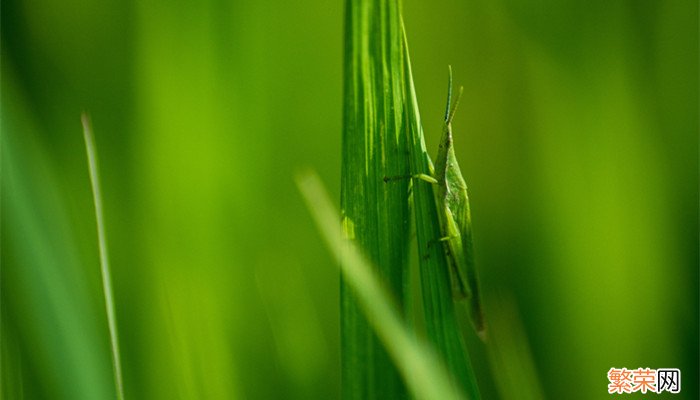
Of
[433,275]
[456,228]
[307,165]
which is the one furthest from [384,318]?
[307,165]

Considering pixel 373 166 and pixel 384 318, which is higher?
pixel 373 166

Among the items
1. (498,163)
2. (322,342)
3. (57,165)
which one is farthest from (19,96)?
(498,163)

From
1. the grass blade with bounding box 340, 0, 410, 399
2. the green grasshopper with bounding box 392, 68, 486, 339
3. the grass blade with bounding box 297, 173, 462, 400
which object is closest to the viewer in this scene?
the grass blade with bounding box 297, 173, 462, 400

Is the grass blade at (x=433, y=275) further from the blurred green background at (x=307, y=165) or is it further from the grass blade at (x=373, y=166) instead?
the blurred green background at (x=307, y=165)

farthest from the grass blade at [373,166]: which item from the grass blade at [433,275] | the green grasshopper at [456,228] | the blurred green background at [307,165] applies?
the blurred green background at [307,165]

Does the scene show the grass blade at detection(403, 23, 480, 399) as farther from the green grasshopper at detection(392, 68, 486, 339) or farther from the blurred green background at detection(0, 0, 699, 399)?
the blurred green background at detection(0, 0, 699, 399)

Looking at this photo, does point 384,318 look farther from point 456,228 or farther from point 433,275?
point 456,228

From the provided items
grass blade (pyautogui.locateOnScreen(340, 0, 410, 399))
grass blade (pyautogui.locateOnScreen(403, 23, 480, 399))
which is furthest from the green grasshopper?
grass blade (pyautogui.locateOnScreen(340, 0, 410, 399))
